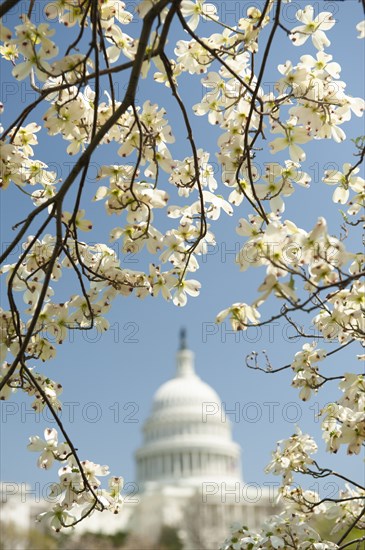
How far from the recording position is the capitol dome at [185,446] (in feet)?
204

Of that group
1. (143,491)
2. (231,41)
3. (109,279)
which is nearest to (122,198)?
(109,279)

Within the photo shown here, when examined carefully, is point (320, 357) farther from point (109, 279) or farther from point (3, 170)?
point (3, 170)

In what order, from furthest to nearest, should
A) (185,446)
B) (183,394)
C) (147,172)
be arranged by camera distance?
1. (183,394)
2. (185,446)
3. (147,172)

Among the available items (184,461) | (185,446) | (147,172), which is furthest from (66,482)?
(184,461)

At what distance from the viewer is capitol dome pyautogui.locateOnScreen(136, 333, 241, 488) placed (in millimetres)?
62250

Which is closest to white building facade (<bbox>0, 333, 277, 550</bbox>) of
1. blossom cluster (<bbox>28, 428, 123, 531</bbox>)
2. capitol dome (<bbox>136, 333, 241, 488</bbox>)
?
capitol dome (<bbox>136, 333, 241, 488</bbox>)

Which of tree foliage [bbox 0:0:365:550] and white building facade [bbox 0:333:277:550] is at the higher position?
white building facade [bbox 0:333:277:550]

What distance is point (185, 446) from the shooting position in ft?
203

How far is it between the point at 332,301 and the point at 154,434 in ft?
205

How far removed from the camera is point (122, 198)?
235 centimetres

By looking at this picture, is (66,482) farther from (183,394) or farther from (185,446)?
(183,394)

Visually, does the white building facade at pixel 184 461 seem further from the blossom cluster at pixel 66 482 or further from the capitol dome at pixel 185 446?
the blossom cluster at pixel 66 482

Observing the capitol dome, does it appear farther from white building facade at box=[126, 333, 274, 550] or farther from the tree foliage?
the tree foliage

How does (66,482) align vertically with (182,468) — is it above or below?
below
